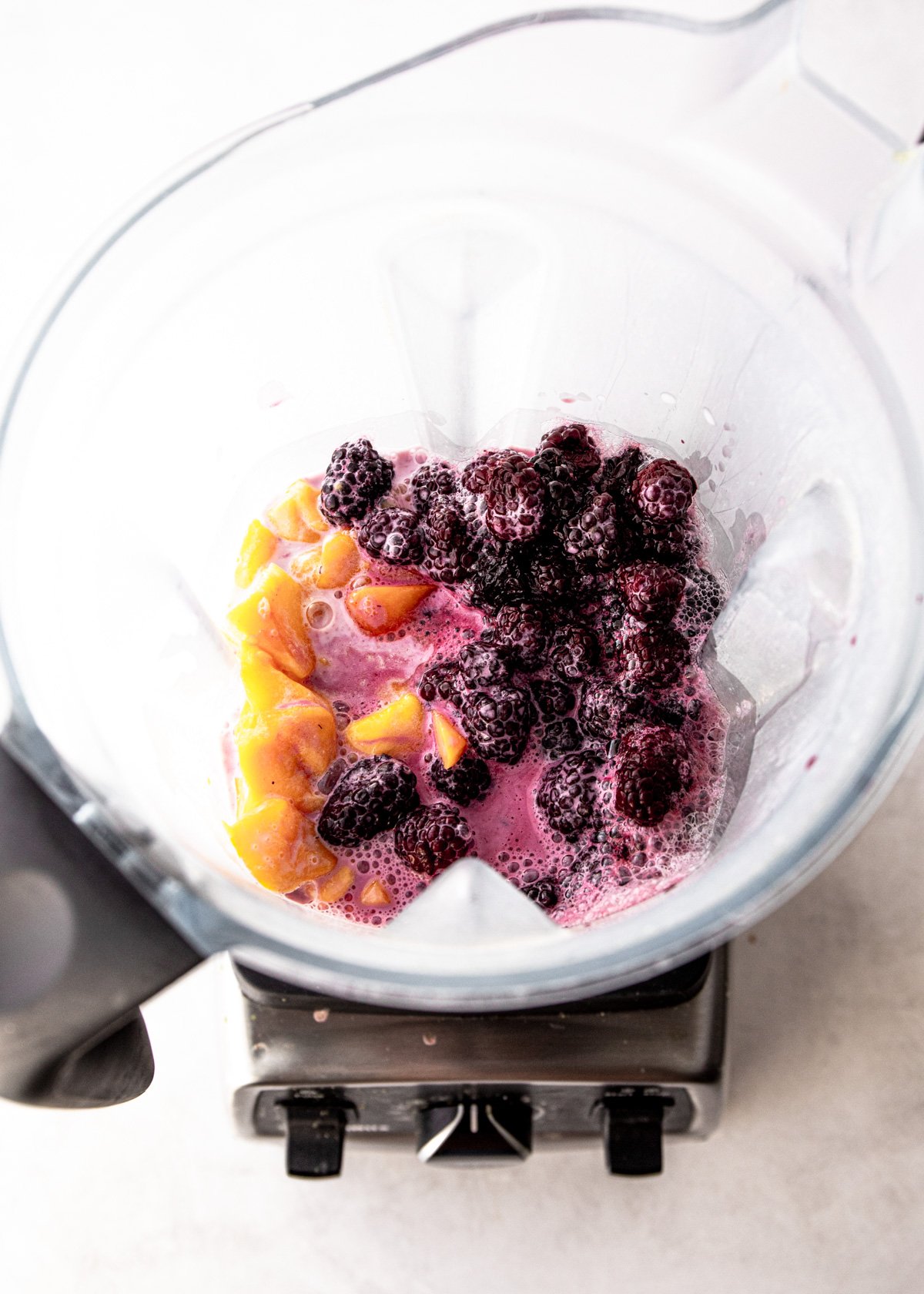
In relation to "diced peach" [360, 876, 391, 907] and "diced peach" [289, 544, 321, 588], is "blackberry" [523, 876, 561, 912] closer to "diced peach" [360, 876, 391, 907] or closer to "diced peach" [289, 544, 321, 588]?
"diced peach" [360, 876, 391, 907]

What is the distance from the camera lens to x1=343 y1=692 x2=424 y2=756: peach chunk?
80 cm

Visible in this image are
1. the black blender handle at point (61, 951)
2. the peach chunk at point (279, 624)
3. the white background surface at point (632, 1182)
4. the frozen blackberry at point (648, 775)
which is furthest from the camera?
the white background surface at point (632, 1182)

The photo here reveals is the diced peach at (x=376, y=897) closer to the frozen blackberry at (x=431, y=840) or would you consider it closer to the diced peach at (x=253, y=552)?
the frozen blackberry at (x=431, y=840)

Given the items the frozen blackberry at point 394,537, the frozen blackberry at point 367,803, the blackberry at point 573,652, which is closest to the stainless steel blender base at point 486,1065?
the frozen blackberry at point 367,803

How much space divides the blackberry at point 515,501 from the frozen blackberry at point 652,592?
0.08m

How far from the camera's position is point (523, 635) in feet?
2.63

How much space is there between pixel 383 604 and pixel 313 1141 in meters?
0.40

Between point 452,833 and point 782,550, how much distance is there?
0.97ft

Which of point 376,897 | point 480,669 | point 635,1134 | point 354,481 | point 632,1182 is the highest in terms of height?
point 354,481

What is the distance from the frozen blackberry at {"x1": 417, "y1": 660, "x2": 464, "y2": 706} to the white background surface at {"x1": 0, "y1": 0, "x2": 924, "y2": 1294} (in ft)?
1.31

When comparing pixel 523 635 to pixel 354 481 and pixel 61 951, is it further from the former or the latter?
pixel 61 951

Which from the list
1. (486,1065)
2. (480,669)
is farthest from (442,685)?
(486,1065)

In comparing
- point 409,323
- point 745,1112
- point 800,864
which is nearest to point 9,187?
point 409,323

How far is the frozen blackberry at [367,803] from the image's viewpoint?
0.76m
